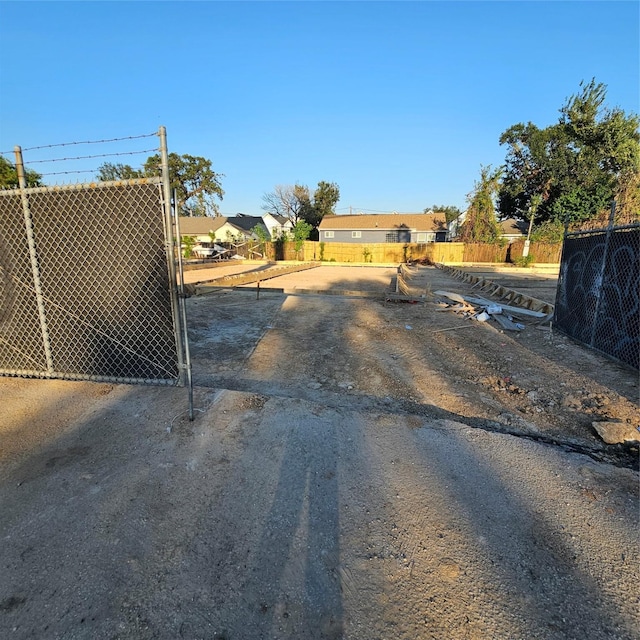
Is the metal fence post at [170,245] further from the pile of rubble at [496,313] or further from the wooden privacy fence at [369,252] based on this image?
the wooden privacy fence at [369,252]

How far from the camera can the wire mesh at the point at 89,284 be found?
9.04ft

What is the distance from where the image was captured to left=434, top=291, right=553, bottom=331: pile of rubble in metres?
7.43

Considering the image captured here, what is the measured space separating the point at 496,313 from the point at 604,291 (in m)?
2.79

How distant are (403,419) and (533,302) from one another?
7793 mm

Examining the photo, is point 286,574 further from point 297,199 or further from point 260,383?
point 297,199

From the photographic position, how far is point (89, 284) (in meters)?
3.02

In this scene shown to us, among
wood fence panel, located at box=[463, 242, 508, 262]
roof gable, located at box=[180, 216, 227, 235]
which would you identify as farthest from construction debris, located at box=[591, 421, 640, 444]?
roof gable, located at box=[180, 216, 227, 235]

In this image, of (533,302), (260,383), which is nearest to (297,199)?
(533,302)

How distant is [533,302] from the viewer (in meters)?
9.01

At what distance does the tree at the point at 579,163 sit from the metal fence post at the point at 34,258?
35.4 meters

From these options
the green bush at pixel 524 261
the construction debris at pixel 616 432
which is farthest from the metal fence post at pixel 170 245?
the green bush at pixel 524 261

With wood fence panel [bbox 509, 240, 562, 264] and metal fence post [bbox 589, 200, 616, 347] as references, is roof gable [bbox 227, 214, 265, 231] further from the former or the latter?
metal fence post [bbox 589, 200, 616, 347]

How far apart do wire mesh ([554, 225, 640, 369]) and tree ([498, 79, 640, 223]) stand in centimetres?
2805

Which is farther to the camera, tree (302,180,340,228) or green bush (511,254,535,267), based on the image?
tree (302,180,340,228)
